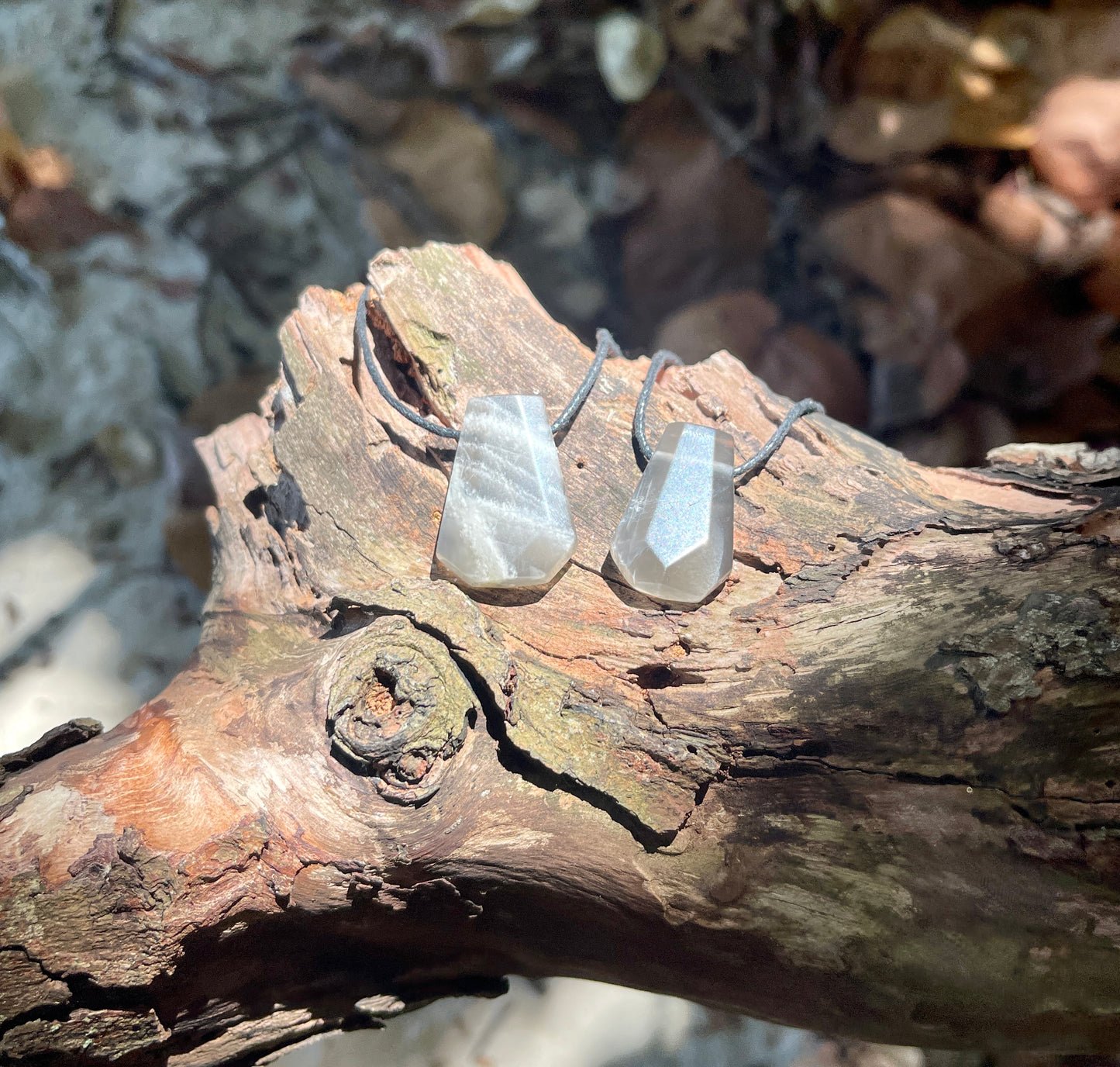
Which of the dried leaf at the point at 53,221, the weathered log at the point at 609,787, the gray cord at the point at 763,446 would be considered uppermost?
the dried leaf at the point at 53,221

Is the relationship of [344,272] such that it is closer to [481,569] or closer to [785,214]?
[785,214]

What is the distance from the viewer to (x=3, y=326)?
5.30 ft

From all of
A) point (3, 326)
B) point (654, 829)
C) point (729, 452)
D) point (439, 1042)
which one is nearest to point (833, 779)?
point (654, 829)

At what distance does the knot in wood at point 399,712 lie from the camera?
2.22ft

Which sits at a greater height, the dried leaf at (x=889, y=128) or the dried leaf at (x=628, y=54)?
the dried leaf at (x=628, y=54)

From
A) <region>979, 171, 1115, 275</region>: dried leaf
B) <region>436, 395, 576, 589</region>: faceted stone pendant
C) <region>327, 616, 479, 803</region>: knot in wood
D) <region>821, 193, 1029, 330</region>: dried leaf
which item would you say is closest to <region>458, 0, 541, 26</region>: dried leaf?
<region>821, 193, 1029, 330</region>: dried leaf

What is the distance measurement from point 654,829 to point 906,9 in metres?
1.58

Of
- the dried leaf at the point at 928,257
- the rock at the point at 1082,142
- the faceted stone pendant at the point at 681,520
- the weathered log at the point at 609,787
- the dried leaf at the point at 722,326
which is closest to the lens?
the weathered log at the point at 609,787

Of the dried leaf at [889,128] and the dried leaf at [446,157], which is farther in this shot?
the dried leaf at [446,157]

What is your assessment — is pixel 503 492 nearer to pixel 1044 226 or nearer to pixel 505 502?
pixel 505 502

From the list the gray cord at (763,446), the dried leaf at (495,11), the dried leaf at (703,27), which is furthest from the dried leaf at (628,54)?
the gray cord at (763,446)

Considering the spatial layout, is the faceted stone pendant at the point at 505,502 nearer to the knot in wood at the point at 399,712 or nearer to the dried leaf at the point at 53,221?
the knot in wood at the point at 399,712

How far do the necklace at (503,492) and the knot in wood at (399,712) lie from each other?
0.50ft

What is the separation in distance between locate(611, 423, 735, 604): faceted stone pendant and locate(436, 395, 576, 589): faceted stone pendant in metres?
0.07
